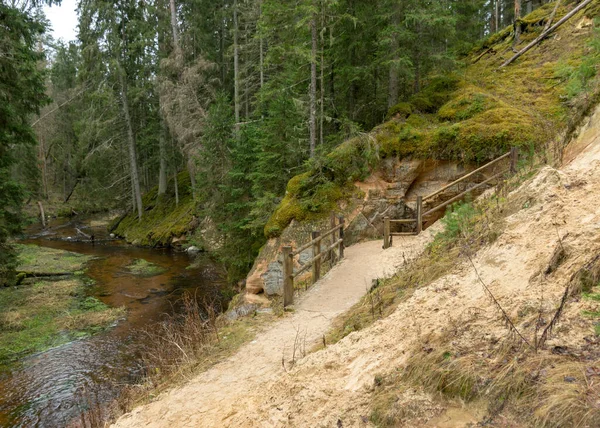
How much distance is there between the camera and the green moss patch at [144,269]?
61.9ft

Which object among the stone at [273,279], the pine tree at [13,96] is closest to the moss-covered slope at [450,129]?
the stone at [273,279]

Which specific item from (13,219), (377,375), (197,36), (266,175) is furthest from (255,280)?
(197,36)

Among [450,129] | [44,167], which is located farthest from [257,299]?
[44,167]

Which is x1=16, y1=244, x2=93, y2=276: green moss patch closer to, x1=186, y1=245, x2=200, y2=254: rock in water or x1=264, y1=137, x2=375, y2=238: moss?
x1=186, y1=245, x2=200, y2=254: rock in water

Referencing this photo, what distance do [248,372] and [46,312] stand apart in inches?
442

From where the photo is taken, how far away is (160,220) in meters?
28.7

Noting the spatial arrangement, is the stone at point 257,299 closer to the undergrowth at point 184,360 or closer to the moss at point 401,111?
the undergrowth at point 184,360

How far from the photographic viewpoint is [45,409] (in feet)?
26.3

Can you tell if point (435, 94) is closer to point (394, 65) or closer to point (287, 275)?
point (394, 65)

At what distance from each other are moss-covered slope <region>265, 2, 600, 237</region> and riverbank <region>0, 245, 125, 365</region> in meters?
6.55

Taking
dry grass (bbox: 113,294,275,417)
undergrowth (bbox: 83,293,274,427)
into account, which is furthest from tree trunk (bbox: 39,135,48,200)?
dry grass (bbox: 113,294,275,417)

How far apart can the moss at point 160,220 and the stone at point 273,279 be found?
16145 mm

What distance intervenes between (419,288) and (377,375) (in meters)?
1.84

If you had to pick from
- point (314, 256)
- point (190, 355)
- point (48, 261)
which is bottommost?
point (48, 261)
